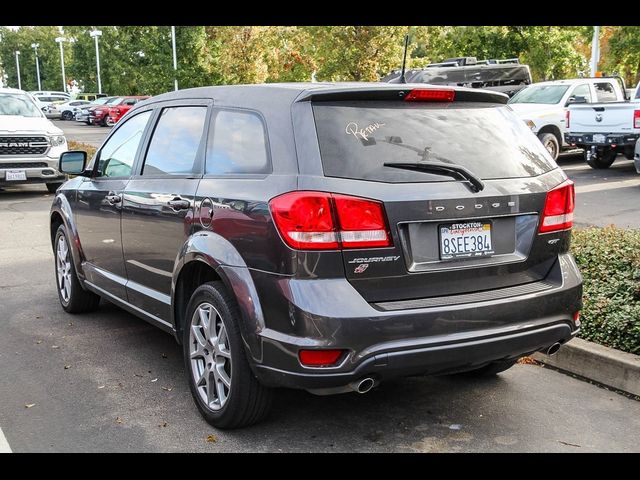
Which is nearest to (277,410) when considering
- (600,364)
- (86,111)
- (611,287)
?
(600,364)

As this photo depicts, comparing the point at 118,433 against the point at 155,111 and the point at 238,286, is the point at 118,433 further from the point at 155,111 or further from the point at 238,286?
the point at 155,111

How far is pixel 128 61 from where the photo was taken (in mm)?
49938

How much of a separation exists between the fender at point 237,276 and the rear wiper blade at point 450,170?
95 centimetres

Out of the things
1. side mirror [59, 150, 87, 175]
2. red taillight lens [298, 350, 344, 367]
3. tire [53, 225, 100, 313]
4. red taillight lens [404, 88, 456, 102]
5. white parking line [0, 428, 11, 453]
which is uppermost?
red taillight lens [404, 88, 456, 102]

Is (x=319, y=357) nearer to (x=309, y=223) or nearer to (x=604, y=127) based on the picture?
(x=309, y=223)

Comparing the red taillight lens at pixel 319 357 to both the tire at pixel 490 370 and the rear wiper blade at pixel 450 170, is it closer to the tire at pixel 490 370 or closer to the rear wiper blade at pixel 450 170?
the rear wiper blade at pixel 450 170

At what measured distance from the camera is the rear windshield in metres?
3.58

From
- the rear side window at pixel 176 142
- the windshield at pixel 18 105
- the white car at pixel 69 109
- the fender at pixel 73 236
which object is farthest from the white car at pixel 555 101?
the white car at pixel 69 109

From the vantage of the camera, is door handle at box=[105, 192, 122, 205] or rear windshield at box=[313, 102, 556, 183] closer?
rear windshield at box=[313, 102, 556, 183]

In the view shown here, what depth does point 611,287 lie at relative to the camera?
5.40 metres

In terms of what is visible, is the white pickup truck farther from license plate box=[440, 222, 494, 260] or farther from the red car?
the red car

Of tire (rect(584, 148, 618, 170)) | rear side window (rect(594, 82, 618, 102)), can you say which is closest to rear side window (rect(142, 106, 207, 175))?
tire (rect(584, 148, 618, 170))

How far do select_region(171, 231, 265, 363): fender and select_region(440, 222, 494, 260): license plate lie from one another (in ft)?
3.06
